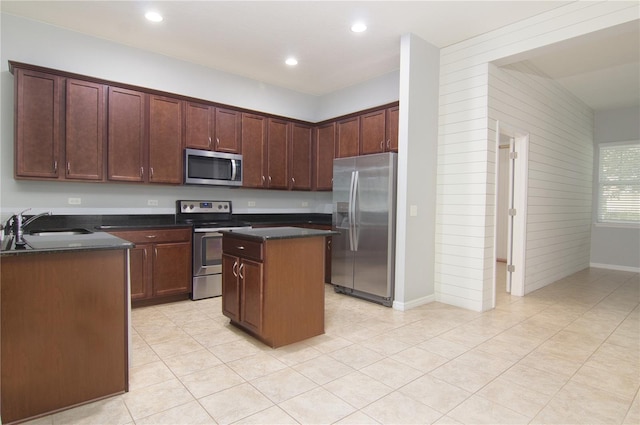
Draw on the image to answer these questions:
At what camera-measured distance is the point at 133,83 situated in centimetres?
423

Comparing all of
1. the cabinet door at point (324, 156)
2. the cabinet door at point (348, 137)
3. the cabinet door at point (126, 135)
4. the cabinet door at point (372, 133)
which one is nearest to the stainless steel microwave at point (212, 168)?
the cabinet door at point (126, 135)

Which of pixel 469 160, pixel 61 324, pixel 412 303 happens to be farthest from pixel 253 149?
pixel 61 324

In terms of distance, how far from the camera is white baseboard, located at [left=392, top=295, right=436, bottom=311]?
3.83m

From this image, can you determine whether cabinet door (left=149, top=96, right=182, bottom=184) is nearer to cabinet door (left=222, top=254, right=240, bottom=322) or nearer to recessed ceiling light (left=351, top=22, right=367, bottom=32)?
cabinet door (left=222, top=254, right=240, bottom=322)

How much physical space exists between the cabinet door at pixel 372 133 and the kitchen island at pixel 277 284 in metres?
2.14

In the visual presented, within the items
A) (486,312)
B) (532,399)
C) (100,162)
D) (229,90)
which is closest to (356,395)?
(532,399)

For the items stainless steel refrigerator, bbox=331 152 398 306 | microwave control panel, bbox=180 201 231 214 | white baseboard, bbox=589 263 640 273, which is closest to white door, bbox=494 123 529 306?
stainless steel refrigerator, bbox=331 152 398 306

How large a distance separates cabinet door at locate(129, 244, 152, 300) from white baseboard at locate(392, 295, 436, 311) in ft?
9.07

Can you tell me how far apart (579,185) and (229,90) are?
6.13m

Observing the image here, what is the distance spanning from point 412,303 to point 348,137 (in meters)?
2.54

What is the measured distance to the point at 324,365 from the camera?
2.54 meters

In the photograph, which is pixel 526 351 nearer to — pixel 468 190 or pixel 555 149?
pixel 468 190

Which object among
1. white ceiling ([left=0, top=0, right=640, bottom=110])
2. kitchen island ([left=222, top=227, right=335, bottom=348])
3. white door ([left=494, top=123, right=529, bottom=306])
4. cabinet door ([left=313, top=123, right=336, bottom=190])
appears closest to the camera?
kitchen island ([left=222, top=227, right=335, bottom=348])

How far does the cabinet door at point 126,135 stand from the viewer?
Result: 3.89 m
